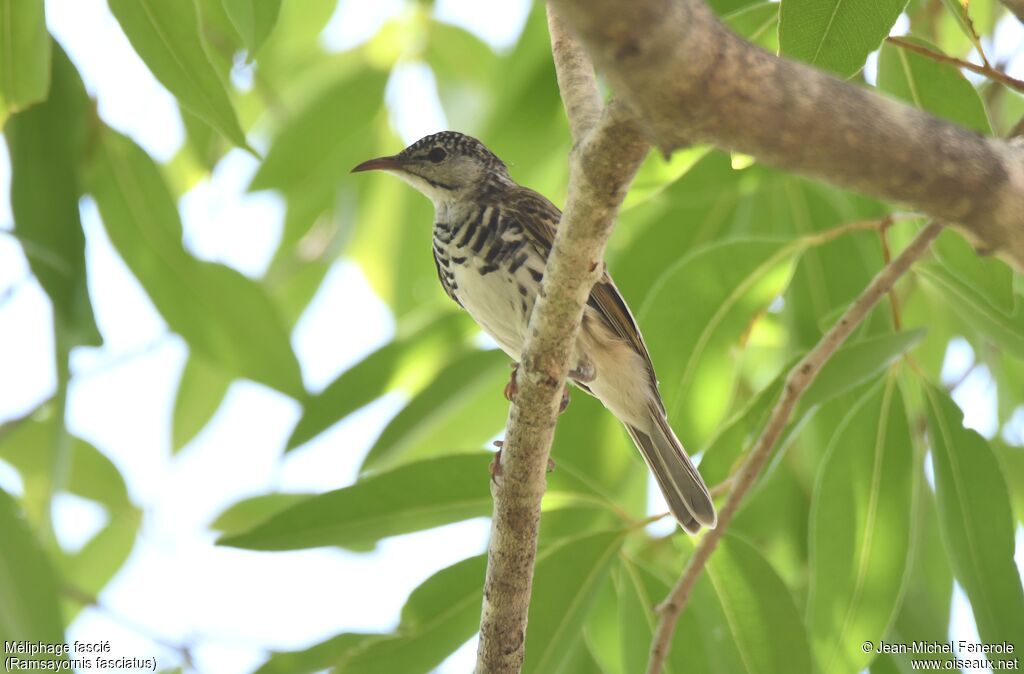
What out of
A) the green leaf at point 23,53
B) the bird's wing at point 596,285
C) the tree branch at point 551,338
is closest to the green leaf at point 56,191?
the green leaf at point 23,53

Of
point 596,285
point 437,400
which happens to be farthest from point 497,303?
point 437,400

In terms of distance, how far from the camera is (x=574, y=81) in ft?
9.52

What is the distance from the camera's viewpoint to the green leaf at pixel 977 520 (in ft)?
10.3

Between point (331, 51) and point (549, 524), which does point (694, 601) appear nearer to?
point (549, 524)

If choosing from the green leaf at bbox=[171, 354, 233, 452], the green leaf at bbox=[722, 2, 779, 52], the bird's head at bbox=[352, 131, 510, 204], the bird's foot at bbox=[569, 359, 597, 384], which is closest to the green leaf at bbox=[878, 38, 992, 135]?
the green leaf at bbox=[722, 2, 779, 52]

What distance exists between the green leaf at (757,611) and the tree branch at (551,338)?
2.78 ft

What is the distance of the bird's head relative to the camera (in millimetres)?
4227

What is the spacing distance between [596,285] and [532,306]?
0.22 metres

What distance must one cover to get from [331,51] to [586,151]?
4.30m

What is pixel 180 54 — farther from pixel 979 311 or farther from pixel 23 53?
pixel 979 311

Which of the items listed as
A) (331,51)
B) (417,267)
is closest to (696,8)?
(417,267)

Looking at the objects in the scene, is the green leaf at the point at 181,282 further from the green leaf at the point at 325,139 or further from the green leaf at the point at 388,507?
the green leaf at the point at 388,507

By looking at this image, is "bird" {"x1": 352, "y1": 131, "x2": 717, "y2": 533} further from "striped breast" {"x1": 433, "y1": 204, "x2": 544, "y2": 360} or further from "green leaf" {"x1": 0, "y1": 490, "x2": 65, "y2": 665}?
"green leaf" {"x1": 0, "y1": 490, "x2": 65, "y2": 665}

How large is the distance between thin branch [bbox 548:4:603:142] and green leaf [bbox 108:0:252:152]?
903 millimetres
